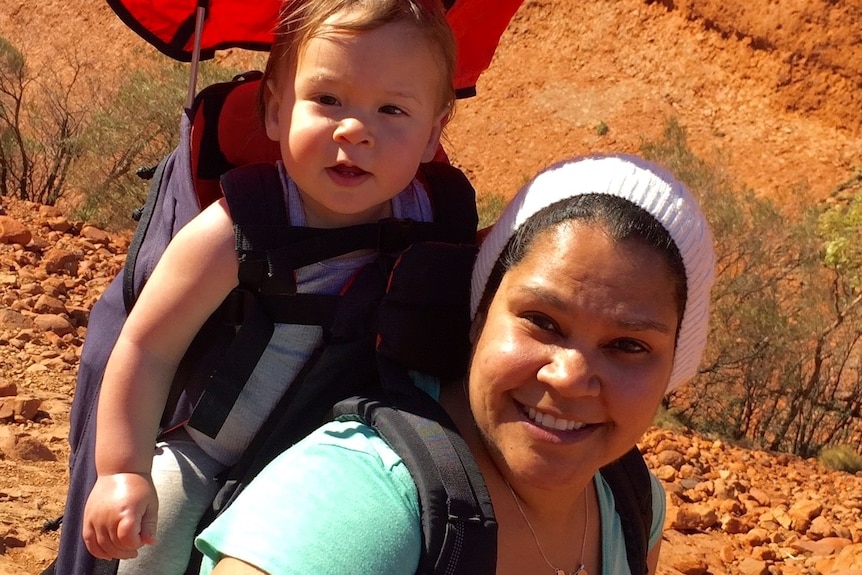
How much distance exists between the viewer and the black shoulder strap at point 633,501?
1.97m

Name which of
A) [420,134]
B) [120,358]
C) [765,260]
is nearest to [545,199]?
[420,134]

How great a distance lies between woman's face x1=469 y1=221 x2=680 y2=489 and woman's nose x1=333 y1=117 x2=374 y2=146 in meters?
0.43

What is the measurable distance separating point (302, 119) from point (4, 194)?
9.57 m

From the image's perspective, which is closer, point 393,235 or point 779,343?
point 393,235

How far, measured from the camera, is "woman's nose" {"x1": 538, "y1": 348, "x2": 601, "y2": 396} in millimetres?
1623

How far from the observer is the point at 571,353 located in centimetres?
164

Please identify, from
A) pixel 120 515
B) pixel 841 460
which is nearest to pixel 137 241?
pixel 120 515

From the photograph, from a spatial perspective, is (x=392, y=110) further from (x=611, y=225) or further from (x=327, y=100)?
(x=611, y=225)

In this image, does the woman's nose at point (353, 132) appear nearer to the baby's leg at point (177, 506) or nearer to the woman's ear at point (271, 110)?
the woman's ear at point (271, 110)

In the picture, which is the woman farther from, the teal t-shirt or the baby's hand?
the baby's hand

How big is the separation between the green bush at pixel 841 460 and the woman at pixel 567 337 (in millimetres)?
7237

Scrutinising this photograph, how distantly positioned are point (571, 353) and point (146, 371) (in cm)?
81

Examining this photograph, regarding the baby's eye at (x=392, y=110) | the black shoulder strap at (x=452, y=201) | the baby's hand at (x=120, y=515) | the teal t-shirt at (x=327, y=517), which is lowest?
the baby's hand at (x=120, y=515)

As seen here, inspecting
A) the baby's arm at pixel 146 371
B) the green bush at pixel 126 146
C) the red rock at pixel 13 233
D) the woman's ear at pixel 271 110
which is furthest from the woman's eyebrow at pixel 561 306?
the green bush at pixel 126 146
